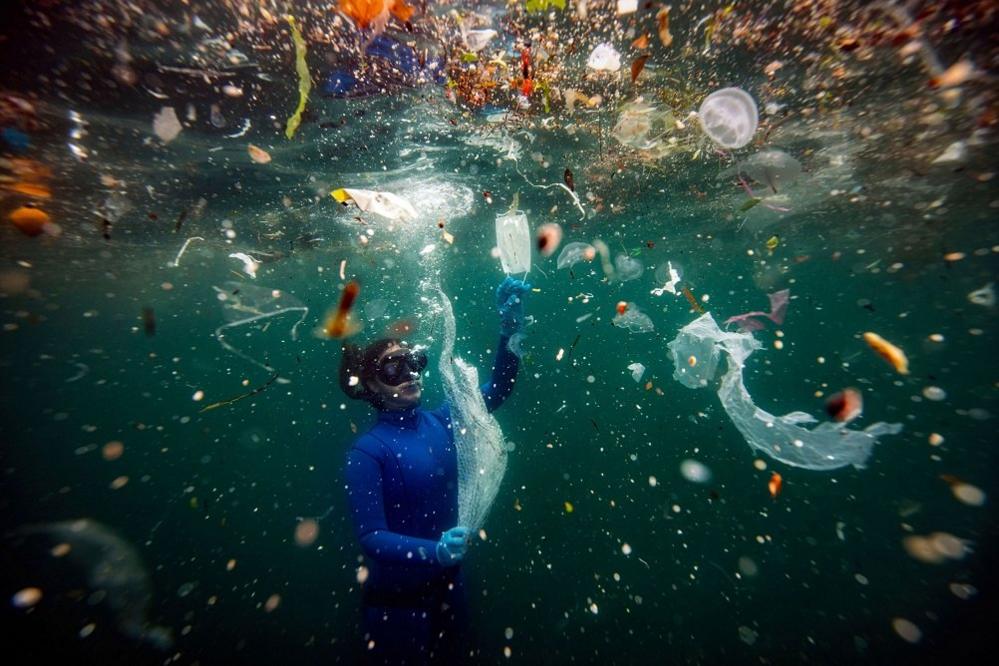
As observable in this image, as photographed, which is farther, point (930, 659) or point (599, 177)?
point (599, 177)

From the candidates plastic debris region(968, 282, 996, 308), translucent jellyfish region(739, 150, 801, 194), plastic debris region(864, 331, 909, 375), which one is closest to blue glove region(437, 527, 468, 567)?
plastic debris region(864, 331, 909, 375)

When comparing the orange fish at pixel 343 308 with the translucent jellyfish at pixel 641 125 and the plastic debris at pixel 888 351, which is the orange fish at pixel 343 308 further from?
the translucent jellyfish at pixel 641 125

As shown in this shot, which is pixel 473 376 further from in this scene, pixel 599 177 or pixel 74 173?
pixel 74 173

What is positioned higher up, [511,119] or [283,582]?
[511,119]

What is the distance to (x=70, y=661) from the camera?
7547 millimetres

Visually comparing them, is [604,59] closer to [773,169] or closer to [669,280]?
[669,280]

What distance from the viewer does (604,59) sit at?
18.2 ft

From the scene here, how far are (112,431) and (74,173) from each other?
179 ft

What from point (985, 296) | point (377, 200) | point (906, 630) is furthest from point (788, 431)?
point (985, 296)

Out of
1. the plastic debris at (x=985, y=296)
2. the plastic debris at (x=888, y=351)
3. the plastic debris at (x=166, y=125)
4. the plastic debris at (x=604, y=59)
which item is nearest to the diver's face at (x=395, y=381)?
the plastic debris at (x=888, y=351)

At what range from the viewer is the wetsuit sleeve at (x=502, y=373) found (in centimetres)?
545

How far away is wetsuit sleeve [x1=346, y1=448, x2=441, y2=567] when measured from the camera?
3498 mm

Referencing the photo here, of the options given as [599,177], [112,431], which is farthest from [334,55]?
[112,431]

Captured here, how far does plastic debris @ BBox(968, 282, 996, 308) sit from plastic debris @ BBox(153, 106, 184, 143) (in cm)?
5643
